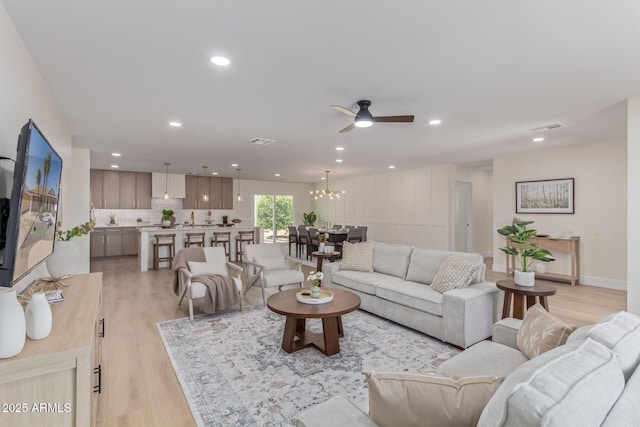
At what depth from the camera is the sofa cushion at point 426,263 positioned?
3777 millimetres

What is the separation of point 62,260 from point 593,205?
745cm

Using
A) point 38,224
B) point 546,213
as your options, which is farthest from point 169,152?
point 546,213

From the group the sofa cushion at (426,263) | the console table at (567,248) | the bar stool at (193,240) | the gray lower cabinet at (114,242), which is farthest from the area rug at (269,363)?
the gray lower cabinet at (114,242)

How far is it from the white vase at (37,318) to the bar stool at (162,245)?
20.7 ft

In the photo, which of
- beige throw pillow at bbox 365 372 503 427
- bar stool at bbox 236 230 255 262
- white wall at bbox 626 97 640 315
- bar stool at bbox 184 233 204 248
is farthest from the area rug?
bar stool at bbox 236 230 255 262

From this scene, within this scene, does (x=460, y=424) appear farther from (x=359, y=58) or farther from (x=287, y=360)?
(x=359, y=58)

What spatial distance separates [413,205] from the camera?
8.95 m

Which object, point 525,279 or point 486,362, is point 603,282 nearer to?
point 525,279

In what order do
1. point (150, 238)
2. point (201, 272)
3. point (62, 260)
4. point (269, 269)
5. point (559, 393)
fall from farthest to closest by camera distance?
point (150, 238) < point (269, 269) < point (201, 272) < point (62, 260) < point (559, 393)

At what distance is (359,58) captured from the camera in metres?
2.50

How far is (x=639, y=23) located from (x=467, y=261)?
2.32 meters

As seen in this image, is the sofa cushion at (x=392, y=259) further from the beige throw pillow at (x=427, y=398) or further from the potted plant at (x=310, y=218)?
the potted plant at (x=310, y=218)

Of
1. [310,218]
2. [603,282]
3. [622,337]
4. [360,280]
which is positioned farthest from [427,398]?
[310,218]

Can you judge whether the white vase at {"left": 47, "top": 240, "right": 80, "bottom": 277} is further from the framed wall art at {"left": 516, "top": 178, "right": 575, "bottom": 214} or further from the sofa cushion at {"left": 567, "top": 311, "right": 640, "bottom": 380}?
the framed wall art at {"left": 516, "top": 178, "right": 575, "bottom": 214}
